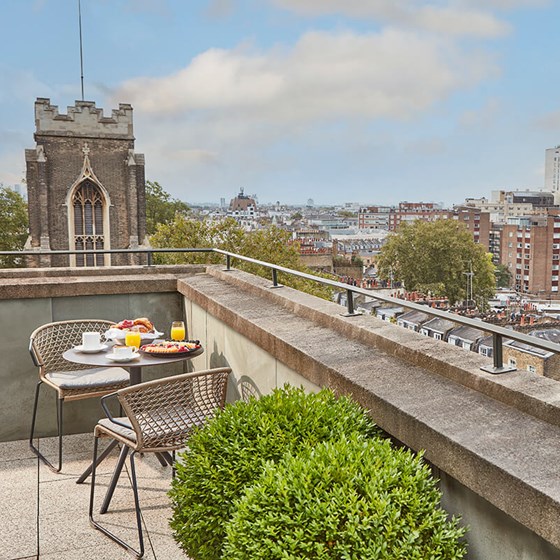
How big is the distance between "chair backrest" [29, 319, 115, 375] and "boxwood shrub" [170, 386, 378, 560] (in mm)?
2816

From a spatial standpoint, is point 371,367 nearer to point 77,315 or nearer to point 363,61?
point 77,315

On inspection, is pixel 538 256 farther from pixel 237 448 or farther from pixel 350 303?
pixel 237 448

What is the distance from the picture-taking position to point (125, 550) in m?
3.43

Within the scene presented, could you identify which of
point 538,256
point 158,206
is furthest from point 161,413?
point 538,256

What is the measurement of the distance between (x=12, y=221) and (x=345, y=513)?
156ft

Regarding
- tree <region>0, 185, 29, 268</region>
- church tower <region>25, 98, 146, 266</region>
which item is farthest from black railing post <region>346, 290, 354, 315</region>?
tree <region>0, 185, 29, 268</region>

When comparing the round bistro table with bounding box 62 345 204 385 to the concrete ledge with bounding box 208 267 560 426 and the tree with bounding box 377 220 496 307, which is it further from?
the tree with bounding box 377 220 496 307

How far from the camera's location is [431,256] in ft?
227

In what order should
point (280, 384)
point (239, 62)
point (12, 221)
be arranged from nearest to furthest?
1. point (280, 384)
2. point (12, 221)
3. point (239, 62)

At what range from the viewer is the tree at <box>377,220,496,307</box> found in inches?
2667

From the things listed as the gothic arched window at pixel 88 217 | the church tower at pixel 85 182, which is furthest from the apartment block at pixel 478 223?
the gothic arched window at pixel 88 217

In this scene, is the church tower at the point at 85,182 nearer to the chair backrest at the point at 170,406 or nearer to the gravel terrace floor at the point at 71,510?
the gravel terrace floor at the point at 71,510

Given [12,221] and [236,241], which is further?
[12,221]

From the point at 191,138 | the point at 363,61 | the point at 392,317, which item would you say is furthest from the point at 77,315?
the point at 191,138
